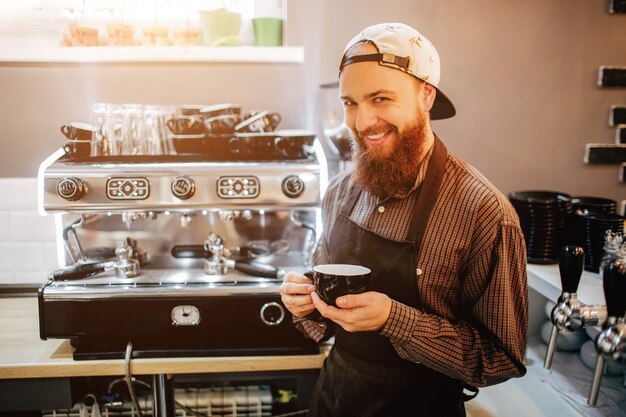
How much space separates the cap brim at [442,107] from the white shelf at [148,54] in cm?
83

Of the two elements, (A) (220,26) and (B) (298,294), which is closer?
(B) (298,294)

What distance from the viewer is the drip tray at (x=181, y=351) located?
4.85 feet

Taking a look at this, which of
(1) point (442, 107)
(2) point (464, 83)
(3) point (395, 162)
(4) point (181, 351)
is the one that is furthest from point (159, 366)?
(2) point (464, 83)

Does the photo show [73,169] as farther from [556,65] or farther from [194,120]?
[556,65]

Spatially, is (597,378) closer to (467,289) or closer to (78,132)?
(467,289)

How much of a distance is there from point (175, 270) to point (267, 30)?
1066 mm

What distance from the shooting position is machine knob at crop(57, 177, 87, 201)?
150 centimetres

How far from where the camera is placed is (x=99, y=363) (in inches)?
57.6

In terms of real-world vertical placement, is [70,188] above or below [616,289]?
above

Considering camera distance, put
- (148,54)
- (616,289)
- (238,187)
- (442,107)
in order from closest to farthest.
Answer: (616,289) → (442,107) → (238,187) → (148,54)

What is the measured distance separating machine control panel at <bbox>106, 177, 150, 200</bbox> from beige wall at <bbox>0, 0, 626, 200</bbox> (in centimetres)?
65

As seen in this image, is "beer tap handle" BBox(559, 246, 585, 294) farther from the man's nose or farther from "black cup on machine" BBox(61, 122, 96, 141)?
"black cup on machine" BBox(61, 122, 96, 141)

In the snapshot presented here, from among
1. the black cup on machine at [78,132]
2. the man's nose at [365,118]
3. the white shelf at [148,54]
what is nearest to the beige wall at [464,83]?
the white shelf at [148,54]

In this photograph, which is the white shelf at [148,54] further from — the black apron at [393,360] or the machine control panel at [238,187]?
the black apron at [393,360]
